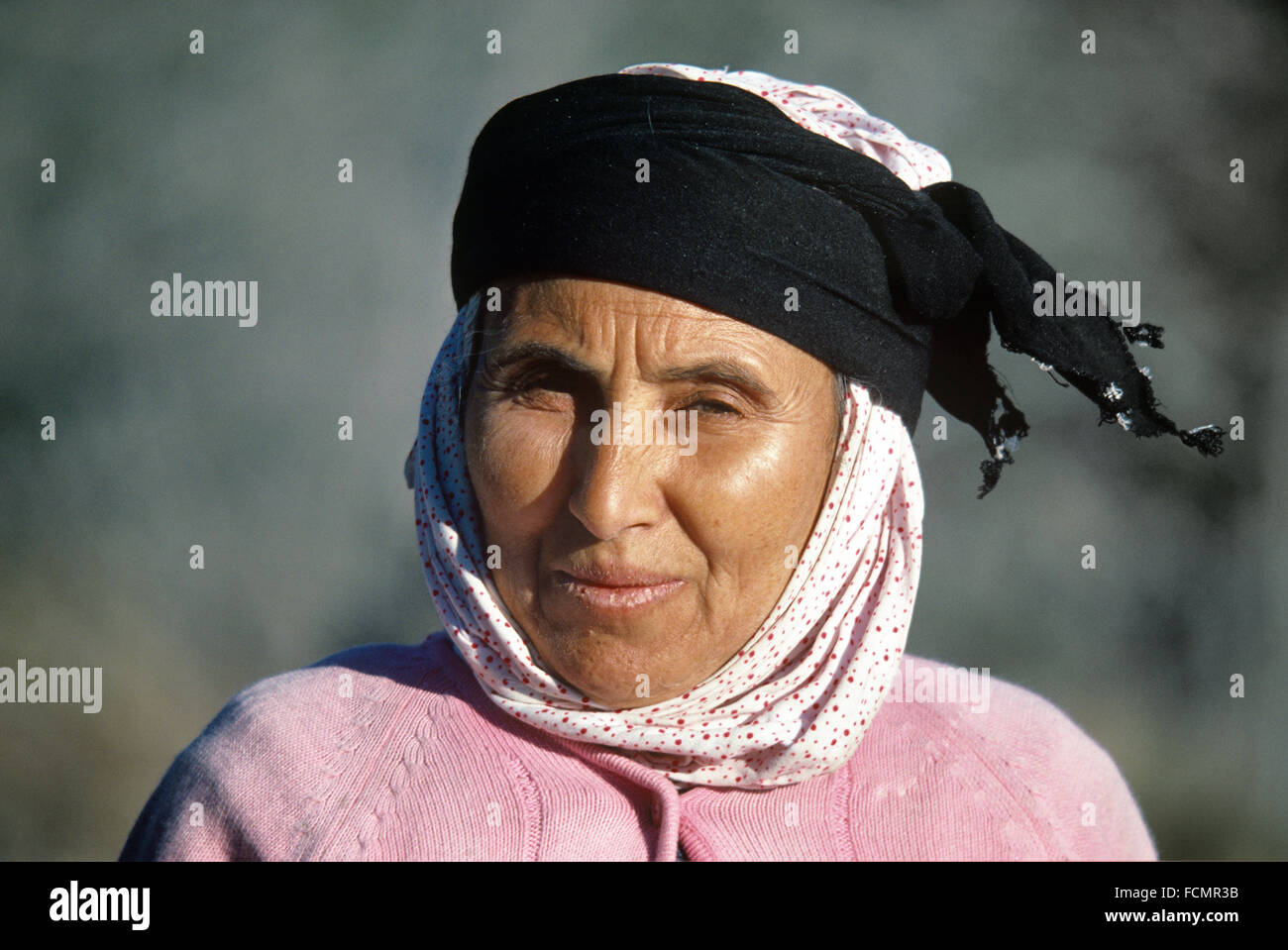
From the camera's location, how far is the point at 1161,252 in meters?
5.12

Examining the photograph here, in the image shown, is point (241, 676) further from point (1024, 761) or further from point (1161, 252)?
point (1161, 252)

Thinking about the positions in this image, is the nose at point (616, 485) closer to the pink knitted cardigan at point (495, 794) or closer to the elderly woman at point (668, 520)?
the elderly woman at point (668, 520)

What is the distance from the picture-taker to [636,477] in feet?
6.50

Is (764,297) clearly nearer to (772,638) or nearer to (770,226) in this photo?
(770,226)

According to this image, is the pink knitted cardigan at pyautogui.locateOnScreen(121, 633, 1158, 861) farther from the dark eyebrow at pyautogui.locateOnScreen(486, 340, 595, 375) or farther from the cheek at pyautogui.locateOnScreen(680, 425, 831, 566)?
the dark eyebrow at pyautogui.locateOnScreen(486, 340, 595, 375)

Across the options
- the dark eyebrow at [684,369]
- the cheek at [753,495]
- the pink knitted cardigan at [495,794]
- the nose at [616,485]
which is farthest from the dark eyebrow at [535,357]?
the pink knitted cardigan at [495,794]

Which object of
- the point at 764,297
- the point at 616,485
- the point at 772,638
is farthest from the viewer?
the point at 772,638

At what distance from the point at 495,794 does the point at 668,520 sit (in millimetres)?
583

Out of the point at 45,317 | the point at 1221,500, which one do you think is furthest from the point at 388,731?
the point at 1221,500

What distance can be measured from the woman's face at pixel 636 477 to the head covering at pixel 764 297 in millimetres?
56

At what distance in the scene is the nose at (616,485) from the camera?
1956 millimetres

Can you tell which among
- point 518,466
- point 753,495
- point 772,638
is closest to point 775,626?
point 772,638

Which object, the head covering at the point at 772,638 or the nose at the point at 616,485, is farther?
the head covering at the point at 772,638

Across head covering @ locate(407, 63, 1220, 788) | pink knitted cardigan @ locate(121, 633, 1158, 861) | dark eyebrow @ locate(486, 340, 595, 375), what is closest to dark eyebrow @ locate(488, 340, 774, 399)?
dark eyebrow @ locate(486, 340, 595, 375)
